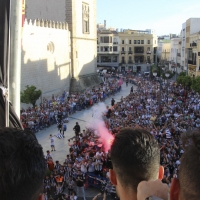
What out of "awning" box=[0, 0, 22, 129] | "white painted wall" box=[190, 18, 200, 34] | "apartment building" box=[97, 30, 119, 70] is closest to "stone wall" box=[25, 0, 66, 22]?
"white painted wall" box=[190, 18, 200, 34]

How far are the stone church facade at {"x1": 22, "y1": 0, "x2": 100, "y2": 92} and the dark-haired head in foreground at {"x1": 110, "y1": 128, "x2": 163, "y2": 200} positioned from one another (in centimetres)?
2898

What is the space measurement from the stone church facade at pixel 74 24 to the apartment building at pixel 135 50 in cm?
3238

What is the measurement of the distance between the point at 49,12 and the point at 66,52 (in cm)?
577

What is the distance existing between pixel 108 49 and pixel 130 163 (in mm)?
66360

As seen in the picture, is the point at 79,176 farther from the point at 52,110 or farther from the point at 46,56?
the point at 46,56

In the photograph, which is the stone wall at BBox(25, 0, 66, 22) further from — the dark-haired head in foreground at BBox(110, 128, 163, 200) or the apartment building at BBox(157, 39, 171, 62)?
the apartment building at BBox(157, 39, 171, 62)

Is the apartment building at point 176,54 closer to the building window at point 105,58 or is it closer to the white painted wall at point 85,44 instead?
the building window at point 105,58

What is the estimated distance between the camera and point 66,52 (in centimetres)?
3186

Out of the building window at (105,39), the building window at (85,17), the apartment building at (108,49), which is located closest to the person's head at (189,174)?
the building window at (85,17)

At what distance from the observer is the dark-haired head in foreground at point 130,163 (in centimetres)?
217

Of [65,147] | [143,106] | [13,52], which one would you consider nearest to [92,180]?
[65,147]

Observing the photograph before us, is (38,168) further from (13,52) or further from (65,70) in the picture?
(65,70)

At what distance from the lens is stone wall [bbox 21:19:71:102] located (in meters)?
24.4

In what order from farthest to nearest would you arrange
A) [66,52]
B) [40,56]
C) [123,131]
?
[66,52] < [40,56] < [123,131]
